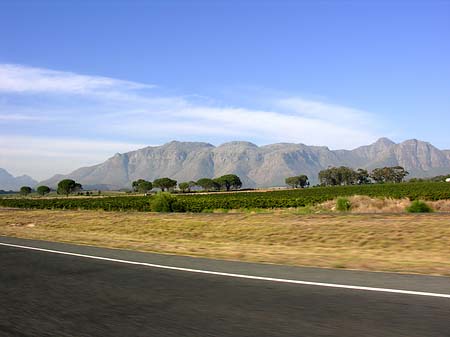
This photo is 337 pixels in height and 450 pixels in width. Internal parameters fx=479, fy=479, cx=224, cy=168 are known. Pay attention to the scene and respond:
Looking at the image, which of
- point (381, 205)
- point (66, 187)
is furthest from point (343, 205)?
A: point (66, 187)

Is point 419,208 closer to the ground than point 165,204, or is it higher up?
higher up

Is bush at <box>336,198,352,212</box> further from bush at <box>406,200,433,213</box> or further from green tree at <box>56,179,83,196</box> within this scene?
green tree at <box>56,179,83,196</box>

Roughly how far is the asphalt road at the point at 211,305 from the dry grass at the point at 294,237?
6.72 ft

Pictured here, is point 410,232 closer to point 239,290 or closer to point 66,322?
point 239,290

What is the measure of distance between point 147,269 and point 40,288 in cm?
225

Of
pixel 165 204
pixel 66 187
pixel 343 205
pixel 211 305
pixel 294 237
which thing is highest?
pixel 66 187

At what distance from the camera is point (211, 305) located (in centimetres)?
627

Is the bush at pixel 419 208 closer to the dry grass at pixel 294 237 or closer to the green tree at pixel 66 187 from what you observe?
the dry grass at pixel 294 237

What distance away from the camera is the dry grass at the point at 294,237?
35.7 feet

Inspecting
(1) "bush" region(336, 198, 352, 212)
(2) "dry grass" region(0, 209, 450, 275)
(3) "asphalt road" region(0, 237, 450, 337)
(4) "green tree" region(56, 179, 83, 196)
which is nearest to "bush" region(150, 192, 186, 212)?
(2) "dry grass" region(0, 209, 450, 275)

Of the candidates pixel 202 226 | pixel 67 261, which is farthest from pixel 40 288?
pixel 202 226

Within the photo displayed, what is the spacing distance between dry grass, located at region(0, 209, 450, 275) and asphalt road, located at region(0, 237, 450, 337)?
6.72ft

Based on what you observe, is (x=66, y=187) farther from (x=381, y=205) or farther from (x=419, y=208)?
(x=419, y=208)

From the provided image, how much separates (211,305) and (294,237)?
1226 cm
